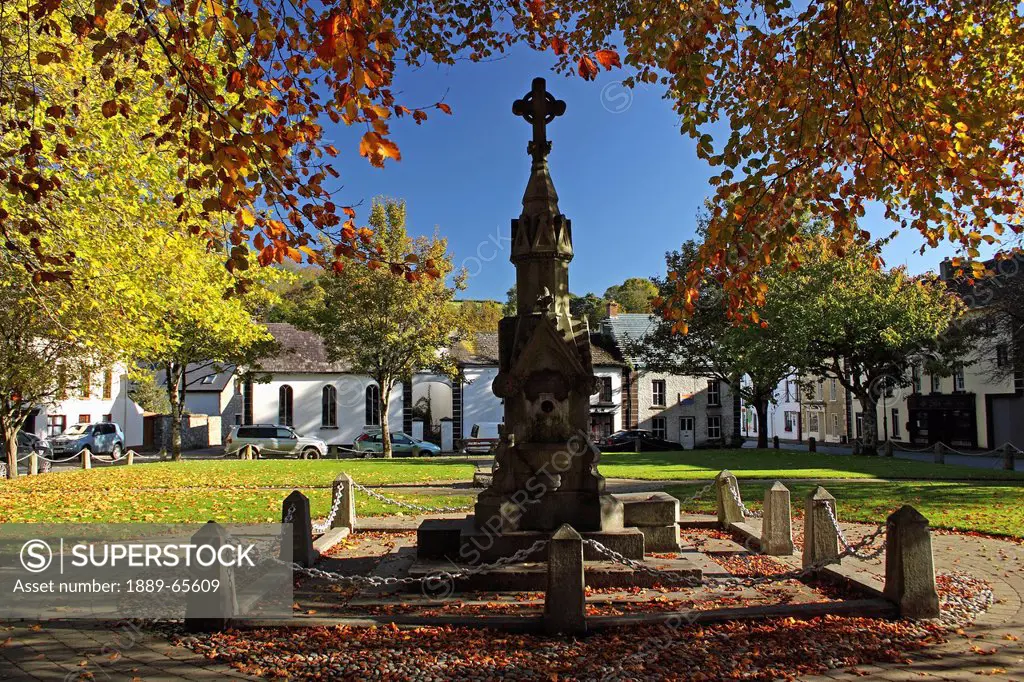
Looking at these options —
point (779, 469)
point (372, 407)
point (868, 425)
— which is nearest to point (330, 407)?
point (372, 407)

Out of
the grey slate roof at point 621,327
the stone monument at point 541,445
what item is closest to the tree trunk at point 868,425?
the grey slate roof at point 621,327

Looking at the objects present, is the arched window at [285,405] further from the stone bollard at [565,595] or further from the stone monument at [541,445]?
the stone bollard at [565,595]

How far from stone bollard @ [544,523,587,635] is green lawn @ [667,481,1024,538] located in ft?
26.1

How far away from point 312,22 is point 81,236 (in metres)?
9.22

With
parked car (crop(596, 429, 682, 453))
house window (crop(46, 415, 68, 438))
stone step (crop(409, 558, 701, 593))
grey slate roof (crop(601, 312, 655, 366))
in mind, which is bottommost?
parked car (crop(596, 429, 682, 453))

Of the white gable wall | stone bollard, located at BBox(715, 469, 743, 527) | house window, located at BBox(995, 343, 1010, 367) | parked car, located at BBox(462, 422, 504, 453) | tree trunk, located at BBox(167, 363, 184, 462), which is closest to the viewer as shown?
stone bollard, located at BBox(715, 469, 743, 527)

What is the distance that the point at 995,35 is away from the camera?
9.25 metres

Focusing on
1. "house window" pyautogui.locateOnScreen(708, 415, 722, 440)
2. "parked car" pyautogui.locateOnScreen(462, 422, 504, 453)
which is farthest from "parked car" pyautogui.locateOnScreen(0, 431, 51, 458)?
"house window" pyautogui.locateOnScreen(708, 415, 722, 440)

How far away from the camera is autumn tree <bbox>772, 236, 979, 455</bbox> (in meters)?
30.7

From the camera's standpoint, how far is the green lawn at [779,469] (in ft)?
67.2

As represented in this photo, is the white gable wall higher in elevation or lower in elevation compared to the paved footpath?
higher

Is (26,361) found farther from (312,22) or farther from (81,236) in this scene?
(312,22)

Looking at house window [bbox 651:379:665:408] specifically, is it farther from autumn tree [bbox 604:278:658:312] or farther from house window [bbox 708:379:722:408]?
autumn tree [bbox 604:278:658:312]

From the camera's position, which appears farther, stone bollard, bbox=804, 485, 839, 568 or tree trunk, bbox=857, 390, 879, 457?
tree trunk, bbox=857, 390, 879, 457
